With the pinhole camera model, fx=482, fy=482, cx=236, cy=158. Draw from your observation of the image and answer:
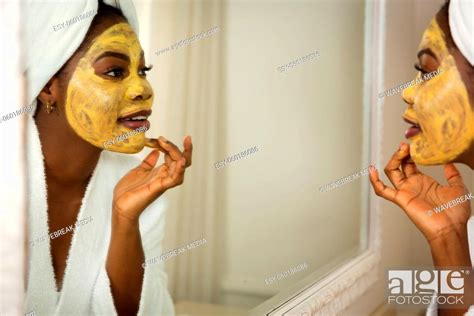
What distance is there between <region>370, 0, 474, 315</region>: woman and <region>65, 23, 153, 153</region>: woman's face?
635 mm

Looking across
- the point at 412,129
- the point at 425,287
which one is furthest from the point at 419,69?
the point at 425,287

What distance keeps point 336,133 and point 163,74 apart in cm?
57

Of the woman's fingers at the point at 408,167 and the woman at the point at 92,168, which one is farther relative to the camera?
the woman's fingers at the point at 408,167

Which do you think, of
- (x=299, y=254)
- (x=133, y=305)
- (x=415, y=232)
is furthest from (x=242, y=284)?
(x=415, y=232)

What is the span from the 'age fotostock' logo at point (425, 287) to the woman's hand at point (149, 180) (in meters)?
0.60

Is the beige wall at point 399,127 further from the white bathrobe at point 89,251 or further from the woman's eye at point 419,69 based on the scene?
the white bathrobe at point 89,251

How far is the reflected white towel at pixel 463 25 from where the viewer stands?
1.06 meters

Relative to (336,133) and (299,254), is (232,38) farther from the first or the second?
(299,254)

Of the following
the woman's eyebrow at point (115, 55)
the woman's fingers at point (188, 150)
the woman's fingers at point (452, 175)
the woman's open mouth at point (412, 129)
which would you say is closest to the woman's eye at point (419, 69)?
the woman's open mouth at point (412, 129)

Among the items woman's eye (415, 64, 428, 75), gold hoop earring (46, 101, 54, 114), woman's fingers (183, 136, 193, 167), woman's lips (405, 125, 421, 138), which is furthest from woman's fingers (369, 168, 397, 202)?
gold hoop earring (46, 101, 54, 114)

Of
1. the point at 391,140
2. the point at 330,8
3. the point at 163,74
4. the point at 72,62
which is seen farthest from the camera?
the point at 330,8

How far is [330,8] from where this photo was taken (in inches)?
55.2

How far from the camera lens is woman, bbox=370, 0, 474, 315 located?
1066 mm

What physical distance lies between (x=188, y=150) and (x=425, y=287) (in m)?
0.67
